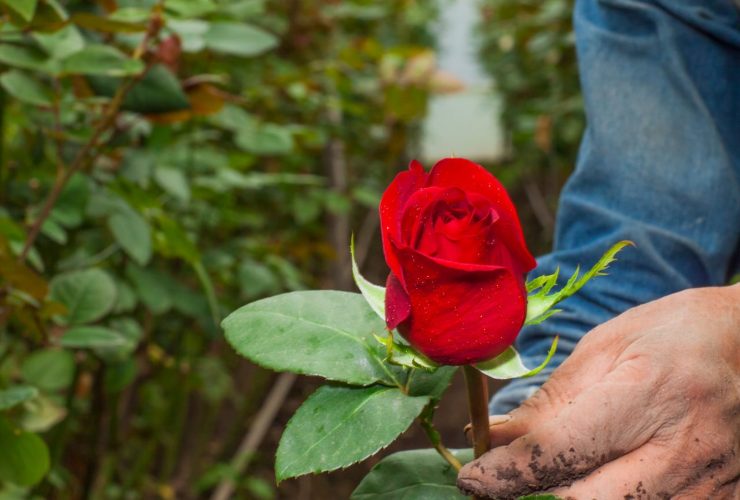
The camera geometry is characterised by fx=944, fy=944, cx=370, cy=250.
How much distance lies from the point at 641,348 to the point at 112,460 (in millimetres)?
1393

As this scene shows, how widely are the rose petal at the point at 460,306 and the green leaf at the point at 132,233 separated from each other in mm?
790

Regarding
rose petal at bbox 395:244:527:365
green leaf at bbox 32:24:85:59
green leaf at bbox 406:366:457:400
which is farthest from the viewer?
green leaf at bbox 32:24:85:59

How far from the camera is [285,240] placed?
2.78 meters

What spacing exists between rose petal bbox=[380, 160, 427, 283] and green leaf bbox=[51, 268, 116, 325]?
72cm

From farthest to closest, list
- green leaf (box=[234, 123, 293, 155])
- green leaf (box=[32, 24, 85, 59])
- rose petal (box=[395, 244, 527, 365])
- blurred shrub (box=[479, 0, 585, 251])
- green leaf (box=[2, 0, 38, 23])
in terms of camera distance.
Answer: blurred shrub (box=[479, 0, 585, 251]), green leaf (box=[234, 123, 293, 155]), green leaf (box=[32, 24, 85, 59]), green leaf (box=[2, 0, 38, 23]), rose petal (box=[395, 244, 527, 365])

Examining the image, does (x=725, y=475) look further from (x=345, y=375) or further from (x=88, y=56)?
(x=88, y=56)

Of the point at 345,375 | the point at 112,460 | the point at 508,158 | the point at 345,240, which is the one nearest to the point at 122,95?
the point at 345,375

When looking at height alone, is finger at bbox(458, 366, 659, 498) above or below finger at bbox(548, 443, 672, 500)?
above

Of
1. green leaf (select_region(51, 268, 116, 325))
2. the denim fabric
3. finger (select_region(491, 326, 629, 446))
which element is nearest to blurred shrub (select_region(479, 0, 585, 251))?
the denim fabric

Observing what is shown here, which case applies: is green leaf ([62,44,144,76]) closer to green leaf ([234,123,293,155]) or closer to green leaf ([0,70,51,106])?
green leaf ([0,70,51,106])

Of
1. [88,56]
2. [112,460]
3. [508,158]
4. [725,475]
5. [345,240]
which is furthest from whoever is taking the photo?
[508,158]

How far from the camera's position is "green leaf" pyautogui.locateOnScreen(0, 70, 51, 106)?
1.09 metres

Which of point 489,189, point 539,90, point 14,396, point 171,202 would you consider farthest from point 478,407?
point 539,90

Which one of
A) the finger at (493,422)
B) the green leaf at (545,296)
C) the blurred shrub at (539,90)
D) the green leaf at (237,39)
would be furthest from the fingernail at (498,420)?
the blurred shrub at (539,90)
